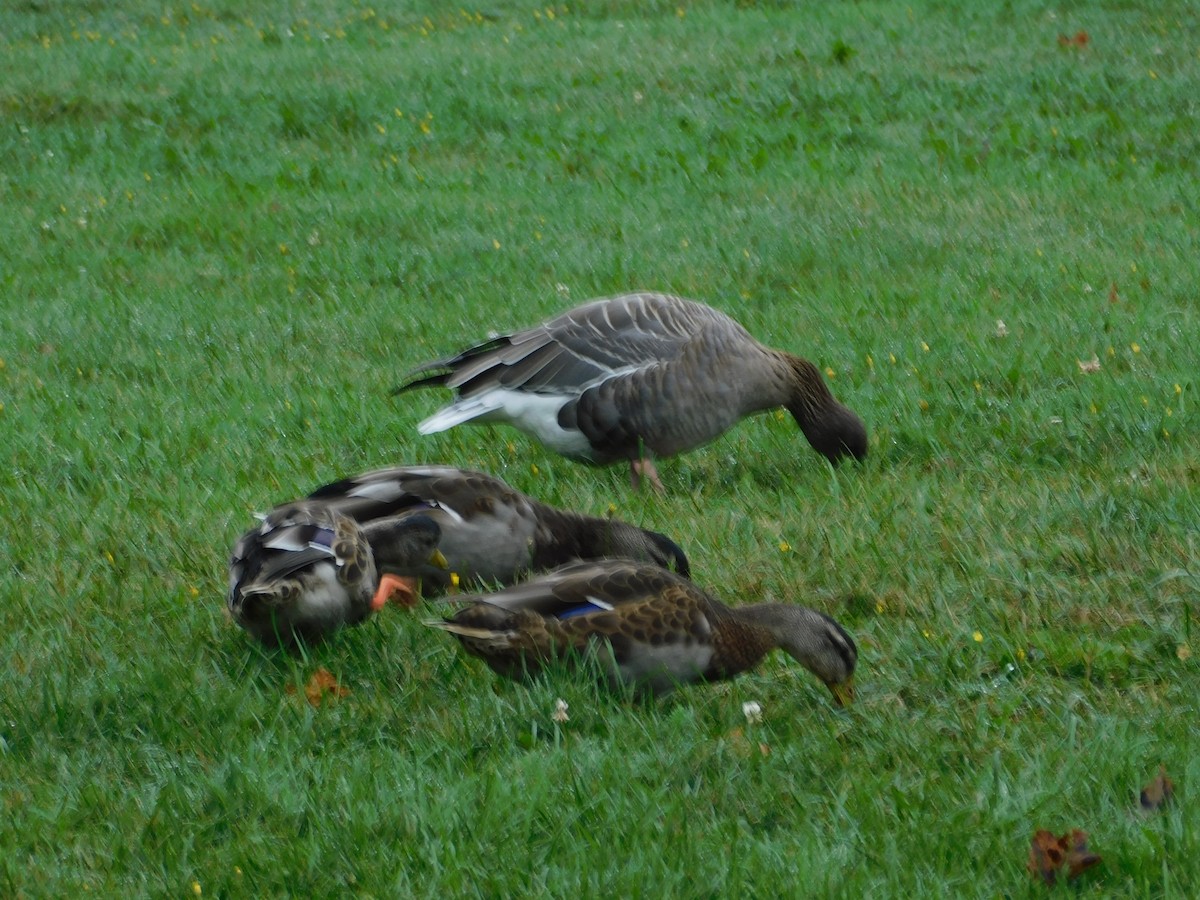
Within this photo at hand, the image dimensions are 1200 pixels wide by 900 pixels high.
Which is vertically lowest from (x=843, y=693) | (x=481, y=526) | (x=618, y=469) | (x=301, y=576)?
(x=618, y=469)

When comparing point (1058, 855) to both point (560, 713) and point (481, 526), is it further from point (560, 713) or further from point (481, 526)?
point (481, 526)

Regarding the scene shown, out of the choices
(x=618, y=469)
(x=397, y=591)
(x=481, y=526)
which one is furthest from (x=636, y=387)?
(x=397, y=591)

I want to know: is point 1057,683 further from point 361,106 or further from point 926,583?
point 361,106

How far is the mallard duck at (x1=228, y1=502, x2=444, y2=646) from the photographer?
4.57 meters

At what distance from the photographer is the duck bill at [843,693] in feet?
14.5

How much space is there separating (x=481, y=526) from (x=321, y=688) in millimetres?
985

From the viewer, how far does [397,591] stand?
5.18m

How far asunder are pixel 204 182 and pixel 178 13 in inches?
276

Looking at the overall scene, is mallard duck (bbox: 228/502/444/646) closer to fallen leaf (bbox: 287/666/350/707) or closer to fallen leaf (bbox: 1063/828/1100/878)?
fallen leaf (bbox: 287/666/350/707)

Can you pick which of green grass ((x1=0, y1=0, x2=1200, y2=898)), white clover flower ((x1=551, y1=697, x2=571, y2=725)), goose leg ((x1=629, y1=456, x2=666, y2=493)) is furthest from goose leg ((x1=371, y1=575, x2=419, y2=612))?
goose leg ((x1=629, y1=456, x2=666, y2=493))

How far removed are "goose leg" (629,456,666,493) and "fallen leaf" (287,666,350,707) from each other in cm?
235

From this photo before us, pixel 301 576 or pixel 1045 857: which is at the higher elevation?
pixel 301 576

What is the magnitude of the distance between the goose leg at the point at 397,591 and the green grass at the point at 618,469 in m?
0.18

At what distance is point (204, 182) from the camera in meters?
12.6
